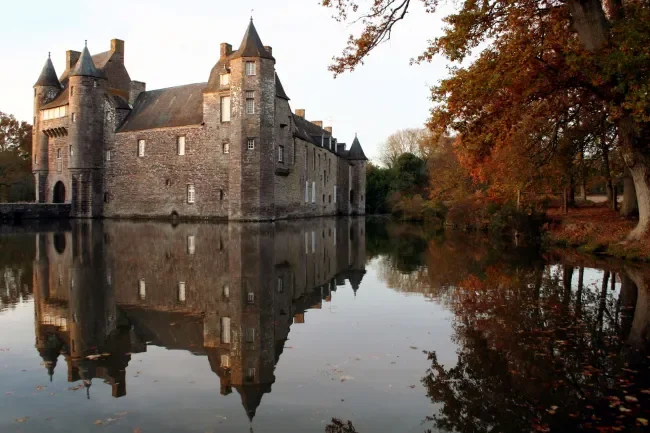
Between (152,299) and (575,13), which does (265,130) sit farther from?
(152,299)

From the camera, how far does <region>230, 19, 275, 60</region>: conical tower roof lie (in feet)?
109

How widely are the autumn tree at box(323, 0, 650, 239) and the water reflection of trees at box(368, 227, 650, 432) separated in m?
4.28

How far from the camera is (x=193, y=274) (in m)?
11.7

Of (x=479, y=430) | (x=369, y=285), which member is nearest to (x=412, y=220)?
(x=369, y=285)

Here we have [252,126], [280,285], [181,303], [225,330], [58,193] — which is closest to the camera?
[225,330]

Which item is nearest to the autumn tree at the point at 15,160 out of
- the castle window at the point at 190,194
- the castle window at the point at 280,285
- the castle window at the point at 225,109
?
the castle window at the point at 190,194

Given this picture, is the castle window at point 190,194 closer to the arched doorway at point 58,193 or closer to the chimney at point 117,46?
the arched doorway at point 58,193

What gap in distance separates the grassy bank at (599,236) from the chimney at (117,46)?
1373 inches

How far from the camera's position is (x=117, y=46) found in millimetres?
42969

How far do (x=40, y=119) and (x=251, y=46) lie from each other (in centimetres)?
2075

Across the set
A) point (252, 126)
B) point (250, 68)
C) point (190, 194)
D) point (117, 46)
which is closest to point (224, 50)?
point (250, 68)

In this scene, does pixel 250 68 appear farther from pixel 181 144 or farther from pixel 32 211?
pixel 32 211

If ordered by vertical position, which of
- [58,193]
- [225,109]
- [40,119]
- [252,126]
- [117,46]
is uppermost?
[117,46]

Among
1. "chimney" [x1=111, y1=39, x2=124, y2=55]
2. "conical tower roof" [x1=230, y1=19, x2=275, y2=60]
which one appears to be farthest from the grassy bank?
"chimney" [x1=111, y1=39, x2=124, y2=55]
